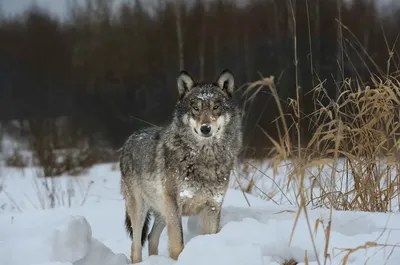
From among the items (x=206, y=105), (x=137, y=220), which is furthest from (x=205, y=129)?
(x=137, y=220)

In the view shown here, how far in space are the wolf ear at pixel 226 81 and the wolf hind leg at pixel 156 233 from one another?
52.7 inches

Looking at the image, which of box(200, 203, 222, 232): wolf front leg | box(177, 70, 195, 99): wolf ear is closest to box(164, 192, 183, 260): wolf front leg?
box(200, 203, 222, 232): wolf front leg

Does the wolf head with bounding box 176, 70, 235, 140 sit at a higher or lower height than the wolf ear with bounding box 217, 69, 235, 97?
lower

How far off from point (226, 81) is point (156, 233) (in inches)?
61.8

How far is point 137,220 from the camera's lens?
4508 millimetres

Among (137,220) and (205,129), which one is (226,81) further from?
(137,220)

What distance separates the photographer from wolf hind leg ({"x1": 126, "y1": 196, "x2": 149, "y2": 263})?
4371 millimetres

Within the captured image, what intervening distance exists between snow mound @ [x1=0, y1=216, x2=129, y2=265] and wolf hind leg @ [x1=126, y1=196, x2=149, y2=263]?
0.61 m

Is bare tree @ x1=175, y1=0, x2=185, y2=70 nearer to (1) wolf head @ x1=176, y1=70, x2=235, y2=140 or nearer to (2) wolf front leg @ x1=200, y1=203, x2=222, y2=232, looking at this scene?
(1) wolf head @ x1=176, y1=70, x2=235, y2=140

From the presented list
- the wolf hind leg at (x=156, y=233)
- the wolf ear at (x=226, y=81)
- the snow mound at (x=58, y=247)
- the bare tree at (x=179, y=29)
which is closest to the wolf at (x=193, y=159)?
the wolf ear at (x=226, y=81)

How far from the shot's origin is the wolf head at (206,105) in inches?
151

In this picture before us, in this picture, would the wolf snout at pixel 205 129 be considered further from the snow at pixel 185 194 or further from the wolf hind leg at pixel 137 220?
the wolf hind leg at pixel 137 220

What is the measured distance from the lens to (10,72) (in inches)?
719

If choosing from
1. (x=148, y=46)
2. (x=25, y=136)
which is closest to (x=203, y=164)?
(x=25, y=136)
